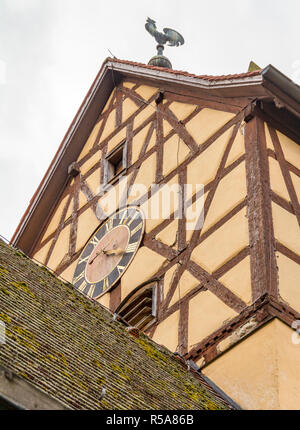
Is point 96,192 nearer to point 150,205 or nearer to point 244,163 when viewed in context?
point 150,205

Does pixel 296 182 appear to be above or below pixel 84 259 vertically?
below

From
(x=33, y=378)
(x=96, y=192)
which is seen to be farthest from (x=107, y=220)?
(x=33, y=378)

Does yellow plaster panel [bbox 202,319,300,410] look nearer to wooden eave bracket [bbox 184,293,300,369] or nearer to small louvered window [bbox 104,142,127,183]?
wooden eave bracket [bbox 184,293,300,369]

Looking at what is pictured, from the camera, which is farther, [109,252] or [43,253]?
[43,253]

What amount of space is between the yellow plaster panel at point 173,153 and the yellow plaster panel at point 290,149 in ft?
4.60

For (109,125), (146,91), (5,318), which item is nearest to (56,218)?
(109,125)

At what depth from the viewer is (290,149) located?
1121cm

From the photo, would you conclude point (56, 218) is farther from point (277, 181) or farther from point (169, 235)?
point (277, 181)

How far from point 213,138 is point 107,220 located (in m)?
2.32

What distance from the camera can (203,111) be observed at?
40.0 feet

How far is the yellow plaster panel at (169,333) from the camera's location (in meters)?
10.1

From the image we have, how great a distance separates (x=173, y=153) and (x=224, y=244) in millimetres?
2542

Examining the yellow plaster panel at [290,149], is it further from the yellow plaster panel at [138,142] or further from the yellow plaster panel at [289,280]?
the yellow plaster panel at [138,142]

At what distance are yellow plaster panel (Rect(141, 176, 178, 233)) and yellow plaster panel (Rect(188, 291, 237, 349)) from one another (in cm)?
181
